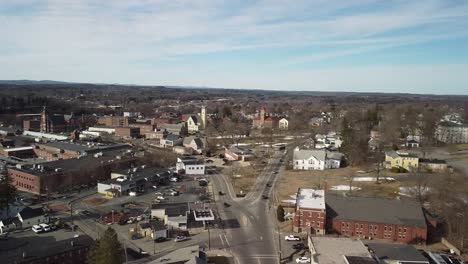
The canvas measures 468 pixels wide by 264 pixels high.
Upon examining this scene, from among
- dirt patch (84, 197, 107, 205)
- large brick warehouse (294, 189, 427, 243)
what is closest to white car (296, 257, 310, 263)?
large brick warehouse (294, 189, 427, 243)

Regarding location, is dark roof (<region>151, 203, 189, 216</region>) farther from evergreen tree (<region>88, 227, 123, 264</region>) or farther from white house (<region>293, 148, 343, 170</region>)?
white house (<region>293, 148, 343, 170</region>)

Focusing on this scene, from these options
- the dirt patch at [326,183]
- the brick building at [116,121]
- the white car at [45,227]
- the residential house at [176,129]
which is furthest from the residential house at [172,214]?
the brick building at [116,121]

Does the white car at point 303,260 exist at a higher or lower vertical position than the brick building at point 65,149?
lower

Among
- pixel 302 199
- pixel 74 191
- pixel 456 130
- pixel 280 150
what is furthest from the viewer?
pixel 456 130

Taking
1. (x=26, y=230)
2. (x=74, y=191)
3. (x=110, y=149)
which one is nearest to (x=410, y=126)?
(x=110, y=149)

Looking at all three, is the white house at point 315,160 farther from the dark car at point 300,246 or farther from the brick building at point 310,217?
the dark car at point 300,246

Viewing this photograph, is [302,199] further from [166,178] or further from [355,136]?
[355,136]

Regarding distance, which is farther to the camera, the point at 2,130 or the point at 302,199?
the point at 2,130
